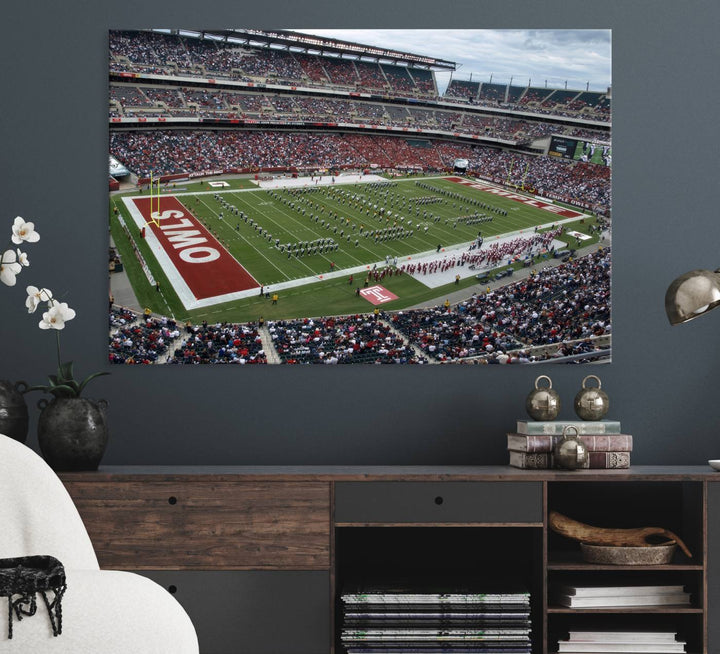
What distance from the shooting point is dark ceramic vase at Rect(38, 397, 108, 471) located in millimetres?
2453

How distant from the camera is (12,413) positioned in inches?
98.0

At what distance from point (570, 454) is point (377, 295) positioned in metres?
0.90

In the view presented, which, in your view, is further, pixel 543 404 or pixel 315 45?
pixel 315 45

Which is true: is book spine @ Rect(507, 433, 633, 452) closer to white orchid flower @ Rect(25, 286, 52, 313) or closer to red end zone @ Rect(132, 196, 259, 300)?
red end zone @ Rect(132, 196, 259, 300)

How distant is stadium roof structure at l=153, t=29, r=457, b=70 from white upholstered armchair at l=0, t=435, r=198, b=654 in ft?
5.94

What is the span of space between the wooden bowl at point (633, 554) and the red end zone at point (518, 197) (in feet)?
3.95

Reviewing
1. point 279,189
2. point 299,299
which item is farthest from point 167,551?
point 279,189

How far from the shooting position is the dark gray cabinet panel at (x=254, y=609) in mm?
2375

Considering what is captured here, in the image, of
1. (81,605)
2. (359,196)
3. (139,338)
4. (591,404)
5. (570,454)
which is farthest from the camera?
(359,196)

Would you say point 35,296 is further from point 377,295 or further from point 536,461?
point 536,461

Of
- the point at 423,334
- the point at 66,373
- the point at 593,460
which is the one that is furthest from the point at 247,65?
the point at 593,460

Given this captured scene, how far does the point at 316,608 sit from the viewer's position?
7.84ft

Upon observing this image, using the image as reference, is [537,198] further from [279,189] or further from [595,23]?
[279,189]

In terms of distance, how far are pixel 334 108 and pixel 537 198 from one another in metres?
0.84
